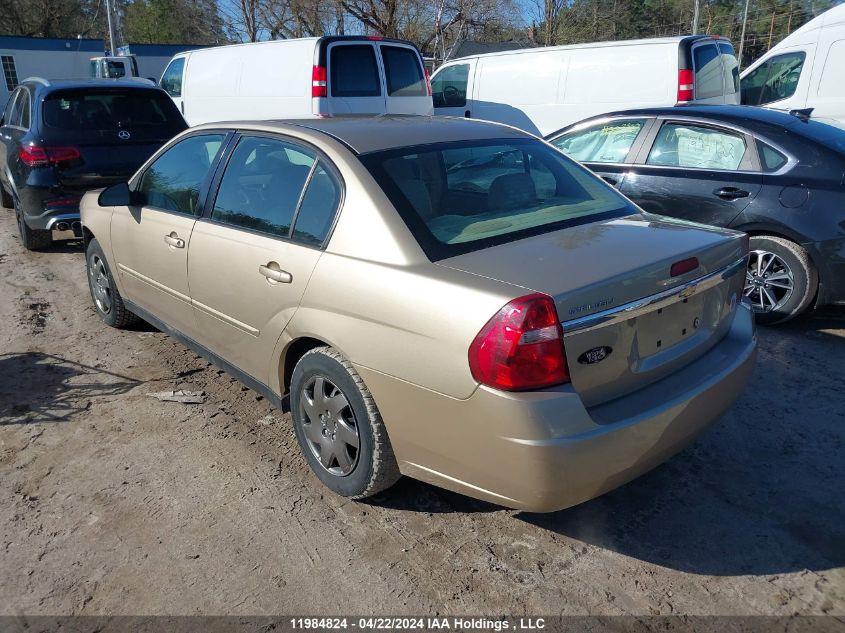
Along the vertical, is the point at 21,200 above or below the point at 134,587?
above

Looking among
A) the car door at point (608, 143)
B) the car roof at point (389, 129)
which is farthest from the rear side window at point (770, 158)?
the car roof at point (389, 129)

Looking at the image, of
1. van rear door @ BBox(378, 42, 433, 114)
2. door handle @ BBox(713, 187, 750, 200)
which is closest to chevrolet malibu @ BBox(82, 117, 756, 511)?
door handle @ BBox(713, 187, 750, 200)

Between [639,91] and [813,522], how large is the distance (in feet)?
25.6

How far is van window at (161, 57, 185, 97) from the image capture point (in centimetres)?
1333

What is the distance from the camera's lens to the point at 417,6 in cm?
2375

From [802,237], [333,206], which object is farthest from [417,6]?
[333,206]

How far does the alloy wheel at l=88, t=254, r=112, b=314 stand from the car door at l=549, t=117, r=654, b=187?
3876 millimetres

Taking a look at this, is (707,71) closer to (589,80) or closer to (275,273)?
(589,80)

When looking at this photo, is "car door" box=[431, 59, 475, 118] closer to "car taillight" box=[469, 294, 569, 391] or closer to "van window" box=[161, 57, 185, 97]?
"van window" box=[161, 57, 185, 97]

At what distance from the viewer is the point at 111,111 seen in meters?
7.20

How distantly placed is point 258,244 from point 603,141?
3960 millimetres

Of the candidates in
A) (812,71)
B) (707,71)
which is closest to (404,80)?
(707,71)

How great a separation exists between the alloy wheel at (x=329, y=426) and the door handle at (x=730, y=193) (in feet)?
12.2

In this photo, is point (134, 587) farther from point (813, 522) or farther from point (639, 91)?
point (639, 91)
